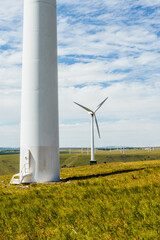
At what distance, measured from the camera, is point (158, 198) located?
9078 mm

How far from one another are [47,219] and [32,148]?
35.4ft

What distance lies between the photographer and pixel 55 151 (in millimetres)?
19109

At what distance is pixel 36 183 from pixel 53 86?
7147 millimetres

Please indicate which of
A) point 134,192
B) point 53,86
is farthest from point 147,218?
point 53,86

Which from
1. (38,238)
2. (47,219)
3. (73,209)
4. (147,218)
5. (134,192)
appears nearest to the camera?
(38,238)

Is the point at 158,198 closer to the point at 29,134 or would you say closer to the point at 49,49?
the point at 29,134

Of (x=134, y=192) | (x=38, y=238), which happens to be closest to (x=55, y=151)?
(x=134, y=192)

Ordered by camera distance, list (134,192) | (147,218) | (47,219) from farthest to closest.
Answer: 1. (134,192)
2. (47,219)
3. (147,218)

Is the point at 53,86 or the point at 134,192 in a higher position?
the point at 53,86

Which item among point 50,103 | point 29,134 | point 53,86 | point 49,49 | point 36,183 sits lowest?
point 36,183

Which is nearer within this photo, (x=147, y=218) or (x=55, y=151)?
(x=147, y=218)

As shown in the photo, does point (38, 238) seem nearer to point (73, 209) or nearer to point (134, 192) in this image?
point (73, 209)

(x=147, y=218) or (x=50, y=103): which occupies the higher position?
(x=50, y=103)

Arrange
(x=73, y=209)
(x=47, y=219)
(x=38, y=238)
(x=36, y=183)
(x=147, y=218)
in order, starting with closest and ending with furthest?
1. (x=38, y=238)
2. (x=147, y=218)
3. (x=47, y=219)
4. (x=73, y=209)
5. (x=36, y=183)
